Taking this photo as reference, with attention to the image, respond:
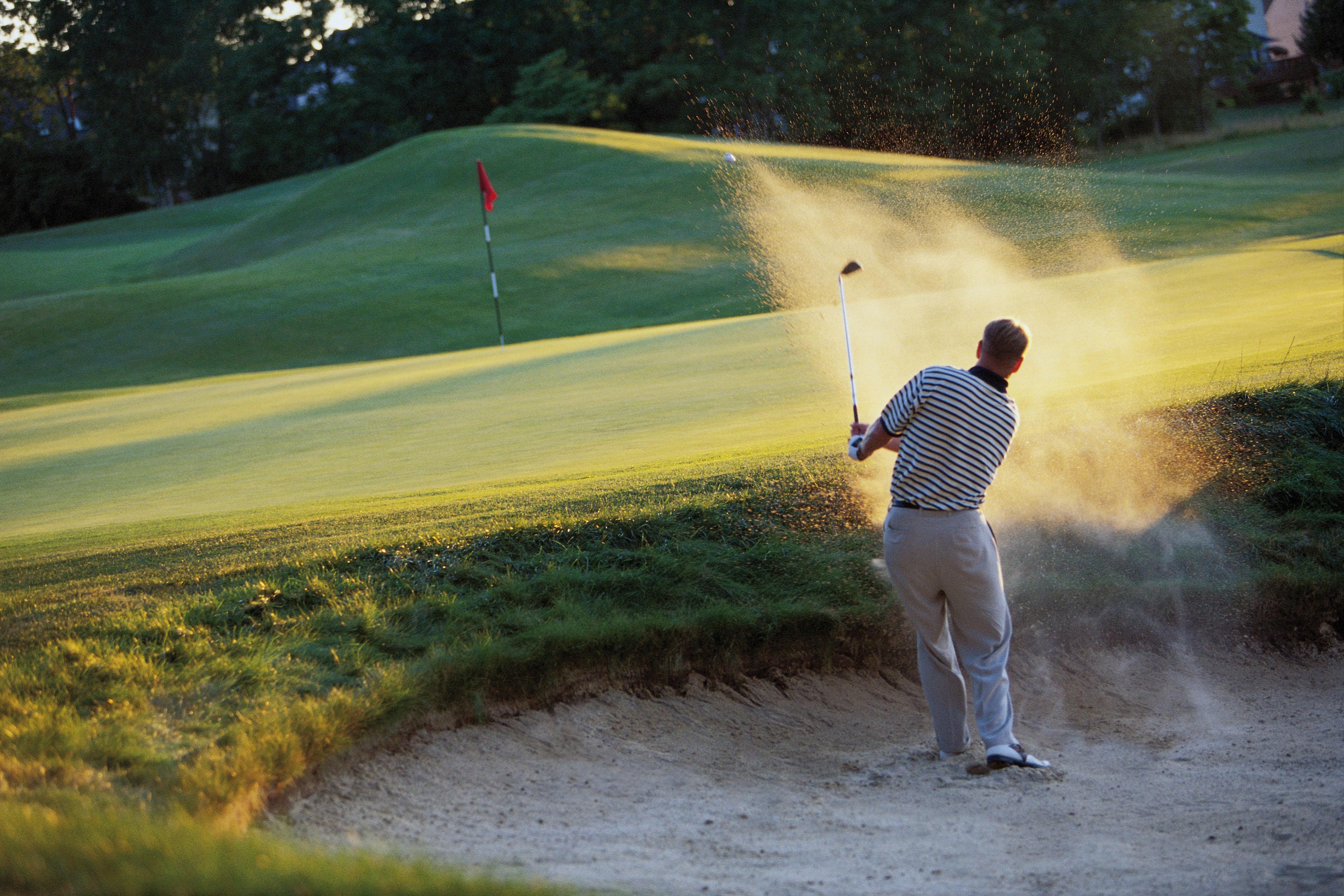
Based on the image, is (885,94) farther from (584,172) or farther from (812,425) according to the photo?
(812,425)

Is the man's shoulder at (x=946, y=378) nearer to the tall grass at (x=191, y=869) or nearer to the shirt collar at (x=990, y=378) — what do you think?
the shirt collar at (x=990, y=378)

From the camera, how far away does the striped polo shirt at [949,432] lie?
5637mm

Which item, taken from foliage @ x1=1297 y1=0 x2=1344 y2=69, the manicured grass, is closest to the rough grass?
the manicured grass

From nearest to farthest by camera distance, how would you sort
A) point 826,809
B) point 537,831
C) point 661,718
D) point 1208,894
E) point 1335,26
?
point 1208,894 → point 537,831 → point 826,809 → point 661,718 → point 1335,26

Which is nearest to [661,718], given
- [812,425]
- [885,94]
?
[812,425]

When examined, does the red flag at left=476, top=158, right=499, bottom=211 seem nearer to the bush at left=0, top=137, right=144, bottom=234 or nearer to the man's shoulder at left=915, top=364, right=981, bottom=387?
the man's shoulder at left=915, top=364, right=981, bottom=387

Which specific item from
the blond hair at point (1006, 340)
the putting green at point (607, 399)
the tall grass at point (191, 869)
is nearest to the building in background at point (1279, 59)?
the putting green at point (607, 399)

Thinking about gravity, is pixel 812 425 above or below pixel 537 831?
above

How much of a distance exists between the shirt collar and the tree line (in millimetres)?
53641

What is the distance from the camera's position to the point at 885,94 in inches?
2437

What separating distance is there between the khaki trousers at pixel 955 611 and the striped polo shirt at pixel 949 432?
0.36 ft

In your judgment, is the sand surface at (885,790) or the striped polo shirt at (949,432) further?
the striped polo shirt at (949,432)

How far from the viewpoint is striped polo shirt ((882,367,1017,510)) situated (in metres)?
5.64

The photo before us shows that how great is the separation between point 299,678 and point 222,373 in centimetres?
2752
